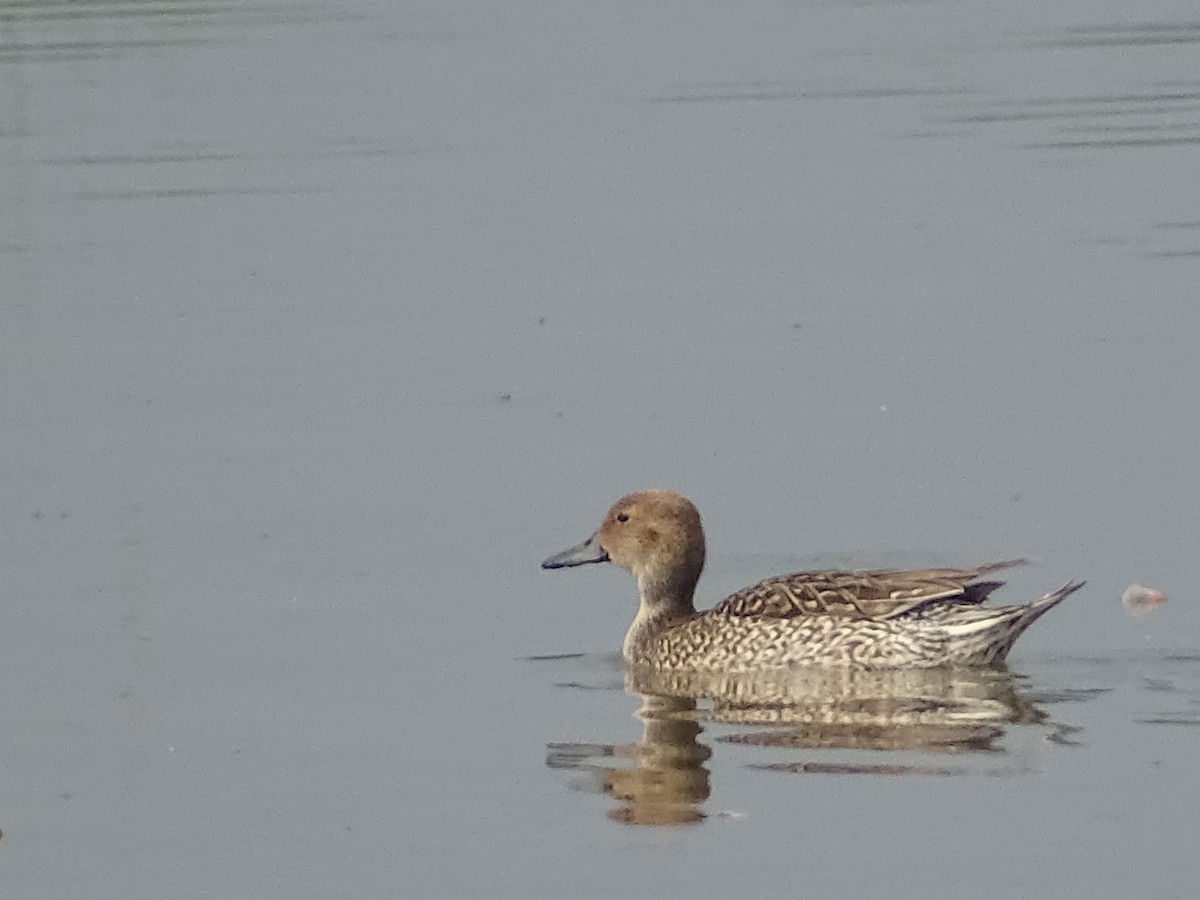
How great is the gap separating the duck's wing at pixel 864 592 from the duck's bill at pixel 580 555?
61 centimetres

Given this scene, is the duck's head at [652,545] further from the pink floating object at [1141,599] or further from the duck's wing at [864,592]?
the pink floating object at [1141,599]

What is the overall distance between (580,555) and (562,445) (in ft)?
5.63

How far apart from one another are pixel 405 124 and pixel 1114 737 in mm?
12711

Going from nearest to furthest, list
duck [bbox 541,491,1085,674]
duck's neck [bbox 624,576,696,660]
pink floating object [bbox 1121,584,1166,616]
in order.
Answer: duck [bbox 541,491,1085,674]
pink floating object [bbox 1121,584,1166,616]
duck's neck [bbox 624,576,696,660]

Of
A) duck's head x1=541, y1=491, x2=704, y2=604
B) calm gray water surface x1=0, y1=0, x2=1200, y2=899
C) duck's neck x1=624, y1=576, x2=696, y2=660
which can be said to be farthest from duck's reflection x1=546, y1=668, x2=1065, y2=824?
duck's head x1=541, y1=491, x2=704, y2=604

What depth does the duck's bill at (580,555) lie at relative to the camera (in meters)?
10.7

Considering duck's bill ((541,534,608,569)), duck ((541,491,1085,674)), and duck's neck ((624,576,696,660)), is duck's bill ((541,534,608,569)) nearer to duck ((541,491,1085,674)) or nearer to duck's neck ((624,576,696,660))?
duck ((541,491,1085,674))

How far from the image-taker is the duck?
9789 mm

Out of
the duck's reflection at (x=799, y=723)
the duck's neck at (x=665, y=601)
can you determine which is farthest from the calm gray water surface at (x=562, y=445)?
the duck's neck at (x=665, y=601)

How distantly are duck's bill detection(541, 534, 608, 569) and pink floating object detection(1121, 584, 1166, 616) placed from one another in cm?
179

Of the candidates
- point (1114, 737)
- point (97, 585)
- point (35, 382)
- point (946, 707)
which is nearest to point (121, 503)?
point (97, 585)

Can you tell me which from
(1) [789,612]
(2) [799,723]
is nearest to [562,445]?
(1) [789,612]

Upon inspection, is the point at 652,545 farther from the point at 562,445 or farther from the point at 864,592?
the point at 562,445

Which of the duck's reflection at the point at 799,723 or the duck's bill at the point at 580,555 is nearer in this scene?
the duck's reflection at the point at 799,723
